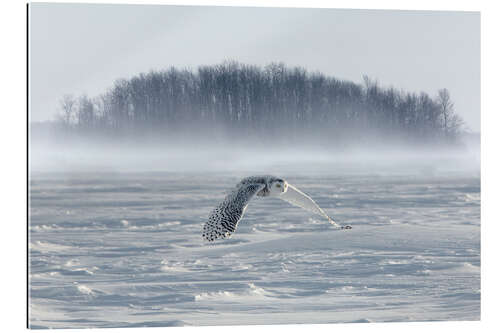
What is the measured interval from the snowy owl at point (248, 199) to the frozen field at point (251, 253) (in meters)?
0.07

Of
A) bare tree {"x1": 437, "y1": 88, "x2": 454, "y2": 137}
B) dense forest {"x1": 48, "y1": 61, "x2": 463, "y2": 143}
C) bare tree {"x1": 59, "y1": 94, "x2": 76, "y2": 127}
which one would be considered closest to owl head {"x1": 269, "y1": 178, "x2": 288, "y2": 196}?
dense forest {"x1": 48, "y1": 61, "x2": 463, "y2": 143}

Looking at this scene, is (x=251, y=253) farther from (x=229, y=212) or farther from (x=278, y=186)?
(x=278, y=186)

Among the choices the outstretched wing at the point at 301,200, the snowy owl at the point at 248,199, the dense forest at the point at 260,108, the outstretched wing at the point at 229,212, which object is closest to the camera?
the outstretched wing at the point at 229,212

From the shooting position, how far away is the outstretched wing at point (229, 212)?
7.00 m

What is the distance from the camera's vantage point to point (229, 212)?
710 cm

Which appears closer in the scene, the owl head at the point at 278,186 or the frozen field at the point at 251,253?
the frozen field at the point at 251,253

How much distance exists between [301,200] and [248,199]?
55cm

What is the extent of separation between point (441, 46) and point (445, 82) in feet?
1.04

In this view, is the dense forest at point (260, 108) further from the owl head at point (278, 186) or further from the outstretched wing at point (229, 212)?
the outstretched wing at point (229, 212)

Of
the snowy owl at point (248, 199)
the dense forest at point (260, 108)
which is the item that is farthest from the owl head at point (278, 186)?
the dense forest at point (260, 108)

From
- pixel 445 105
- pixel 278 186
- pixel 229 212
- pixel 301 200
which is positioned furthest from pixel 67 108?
pixel 445 105

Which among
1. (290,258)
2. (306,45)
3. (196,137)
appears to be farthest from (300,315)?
(306,45)
